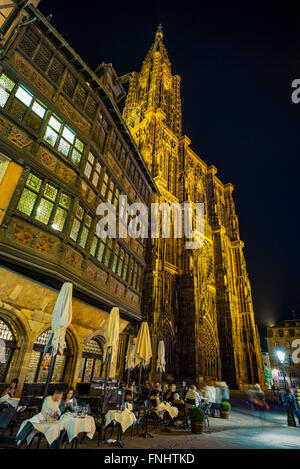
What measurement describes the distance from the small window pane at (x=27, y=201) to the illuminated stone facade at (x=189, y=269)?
15.1 m

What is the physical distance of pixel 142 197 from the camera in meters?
17.7

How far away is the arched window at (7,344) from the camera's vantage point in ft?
25.8

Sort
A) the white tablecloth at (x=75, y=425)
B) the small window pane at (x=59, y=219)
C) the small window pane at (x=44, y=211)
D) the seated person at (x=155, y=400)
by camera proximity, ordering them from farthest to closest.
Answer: the seated person at (x=155, y=400) < the small window pane at (x=59, y=219) < the small window pane at (x=44, y=211) < the white tablecloth at (x=75, y=425)

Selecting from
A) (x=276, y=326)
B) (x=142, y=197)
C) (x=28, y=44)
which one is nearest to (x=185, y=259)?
(x=142, y=197)

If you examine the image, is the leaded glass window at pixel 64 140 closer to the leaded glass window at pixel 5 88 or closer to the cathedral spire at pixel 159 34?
the leaded glass window at pixel 5 88

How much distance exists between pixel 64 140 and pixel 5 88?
242 cm

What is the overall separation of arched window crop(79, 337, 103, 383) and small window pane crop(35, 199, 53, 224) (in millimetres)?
6912

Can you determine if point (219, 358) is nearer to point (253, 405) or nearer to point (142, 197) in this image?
point (253, 405)

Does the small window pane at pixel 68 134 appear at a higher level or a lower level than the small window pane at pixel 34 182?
higher

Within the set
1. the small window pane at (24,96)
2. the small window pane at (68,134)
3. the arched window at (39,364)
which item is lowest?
the arched window at (39,364)

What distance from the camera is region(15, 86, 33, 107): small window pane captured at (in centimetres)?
795

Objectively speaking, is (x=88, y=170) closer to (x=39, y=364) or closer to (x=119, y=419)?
(x=39, y=364)

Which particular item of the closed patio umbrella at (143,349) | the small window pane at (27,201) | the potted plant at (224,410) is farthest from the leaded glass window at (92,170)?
the potted plant at (224,410)
